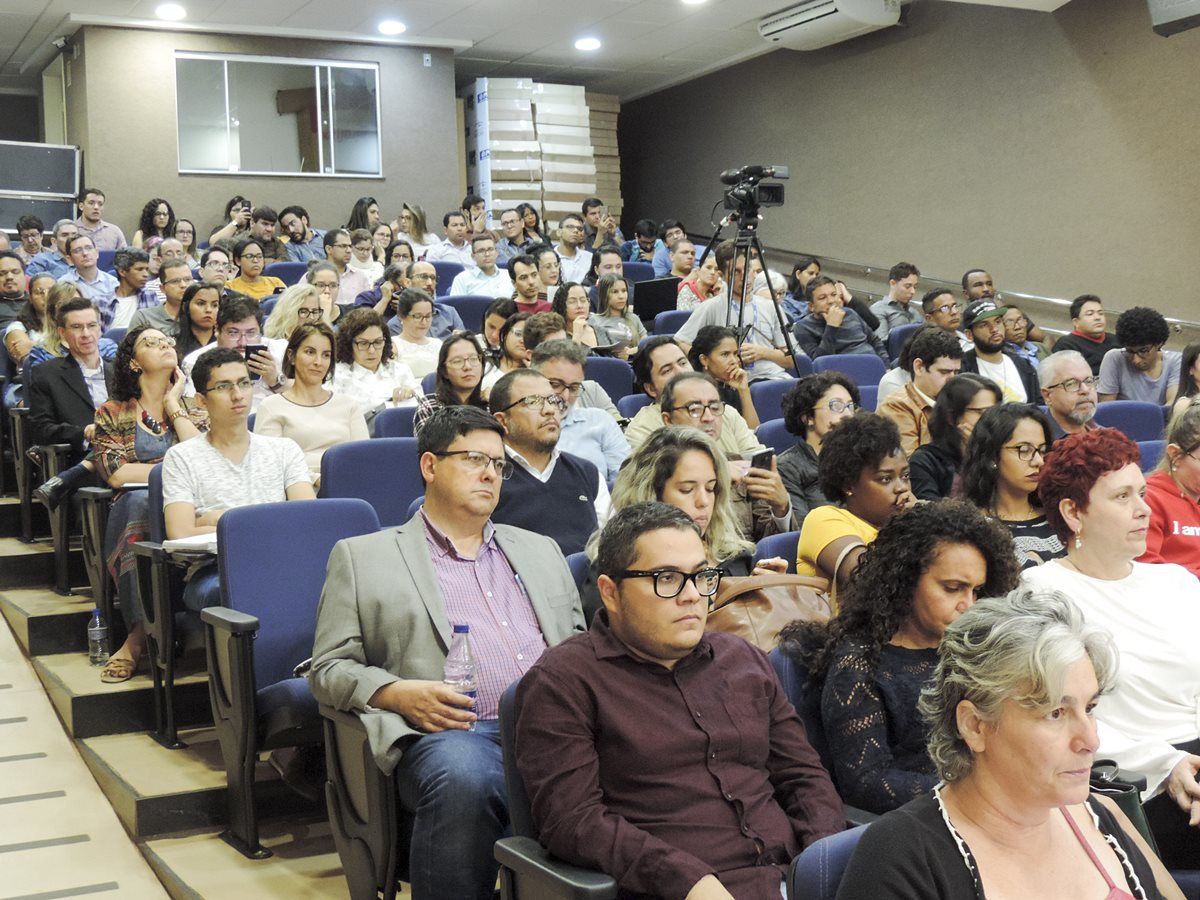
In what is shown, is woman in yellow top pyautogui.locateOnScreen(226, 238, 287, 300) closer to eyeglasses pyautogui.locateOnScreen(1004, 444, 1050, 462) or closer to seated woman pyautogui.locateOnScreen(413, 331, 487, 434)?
seated woman pyautogui.locateOnScreen(413, 331, 487, 434)

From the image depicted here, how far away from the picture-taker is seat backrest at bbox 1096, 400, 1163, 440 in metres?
4.45

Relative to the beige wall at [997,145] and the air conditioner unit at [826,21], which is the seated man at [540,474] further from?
the air conditioner unit at [826,21]

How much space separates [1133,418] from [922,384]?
0.89 metres

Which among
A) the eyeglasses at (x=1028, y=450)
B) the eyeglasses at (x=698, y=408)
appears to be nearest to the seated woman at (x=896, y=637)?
the eyeglasses at (x=1028, y=450)

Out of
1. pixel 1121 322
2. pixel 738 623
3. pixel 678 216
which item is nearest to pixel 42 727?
pixel 738 623

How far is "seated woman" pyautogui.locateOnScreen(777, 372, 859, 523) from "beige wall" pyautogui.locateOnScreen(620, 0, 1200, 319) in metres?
4.71

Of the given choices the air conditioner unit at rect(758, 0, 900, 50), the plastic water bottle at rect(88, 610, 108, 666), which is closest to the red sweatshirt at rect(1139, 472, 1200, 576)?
the plastic water bottle at rect(88, 610, 108, 666)

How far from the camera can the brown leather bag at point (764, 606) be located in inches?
85.9

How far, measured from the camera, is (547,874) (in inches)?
64.0

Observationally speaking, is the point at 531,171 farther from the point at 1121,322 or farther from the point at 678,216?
the point at 1121,322

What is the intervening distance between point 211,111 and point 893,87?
16.9ft

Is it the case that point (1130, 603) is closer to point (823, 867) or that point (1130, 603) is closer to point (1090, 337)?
point (823, 867)

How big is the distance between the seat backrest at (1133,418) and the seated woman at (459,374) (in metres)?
2.16

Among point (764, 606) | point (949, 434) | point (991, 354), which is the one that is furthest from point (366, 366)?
point (764, 606)
